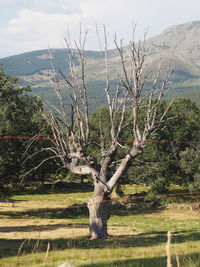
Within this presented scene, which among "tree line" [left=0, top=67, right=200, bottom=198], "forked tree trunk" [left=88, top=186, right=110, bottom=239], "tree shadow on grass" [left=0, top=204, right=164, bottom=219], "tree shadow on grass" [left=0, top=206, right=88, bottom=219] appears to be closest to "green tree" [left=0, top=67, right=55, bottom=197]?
"tree line" [left=0, top=67, right=200, bottom=198]

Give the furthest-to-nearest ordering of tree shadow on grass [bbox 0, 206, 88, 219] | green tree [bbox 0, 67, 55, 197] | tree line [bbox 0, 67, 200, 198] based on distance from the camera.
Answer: tree shadow on grass [bbox 0, 206, 88, 219], tree line [bbox 0, 67, 200, 198], green tree [bbox 0, 67, 55, 197]

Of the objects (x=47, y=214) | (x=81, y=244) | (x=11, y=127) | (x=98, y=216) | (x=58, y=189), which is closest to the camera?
(x=81, y=244)

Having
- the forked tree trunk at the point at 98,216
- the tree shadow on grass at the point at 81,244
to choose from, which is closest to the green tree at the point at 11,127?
the forked tree trunk at the point at 98,216

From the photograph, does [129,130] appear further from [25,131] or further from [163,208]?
[25,131]

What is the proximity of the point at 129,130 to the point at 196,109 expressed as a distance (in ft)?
34.6

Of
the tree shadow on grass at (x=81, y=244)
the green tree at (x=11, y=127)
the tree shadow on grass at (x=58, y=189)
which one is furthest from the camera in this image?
the tree shadow on grass at (x=58, y=189)

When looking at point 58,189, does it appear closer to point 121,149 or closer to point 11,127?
point 121,149

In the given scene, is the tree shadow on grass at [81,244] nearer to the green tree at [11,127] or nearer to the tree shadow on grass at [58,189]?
the green tree at [11,127]

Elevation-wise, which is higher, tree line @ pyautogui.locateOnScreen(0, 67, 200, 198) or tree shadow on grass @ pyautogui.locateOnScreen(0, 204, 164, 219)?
tree line @ pyautogui.locateOnScreen(0, 67, 200, 198)

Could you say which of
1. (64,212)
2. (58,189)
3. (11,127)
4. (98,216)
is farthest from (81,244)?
(58,189)

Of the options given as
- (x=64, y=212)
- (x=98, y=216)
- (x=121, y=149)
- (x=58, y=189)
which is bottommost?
(x=58, y=189)

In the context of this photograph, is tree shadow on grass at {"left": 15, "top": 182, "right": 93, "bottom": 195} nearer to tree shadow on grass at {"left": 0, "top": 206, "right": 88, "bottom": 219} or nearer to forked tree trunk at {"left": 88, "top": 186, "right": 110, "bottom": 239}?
tree shadow on grass at {"left": 0, "top": 206, "right": 88, "bottom": 219}

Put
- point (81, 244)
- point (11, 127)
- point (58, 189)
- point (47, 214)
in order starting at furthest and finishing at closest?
point (58, 189)
point (47, 214)
point (11, 127)
point (81, 244)

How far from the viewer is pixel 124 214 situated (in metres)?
34.8
